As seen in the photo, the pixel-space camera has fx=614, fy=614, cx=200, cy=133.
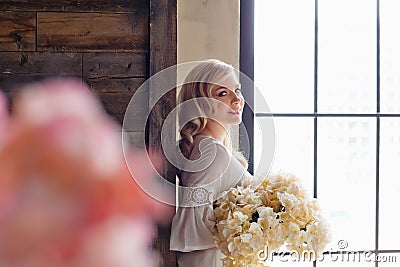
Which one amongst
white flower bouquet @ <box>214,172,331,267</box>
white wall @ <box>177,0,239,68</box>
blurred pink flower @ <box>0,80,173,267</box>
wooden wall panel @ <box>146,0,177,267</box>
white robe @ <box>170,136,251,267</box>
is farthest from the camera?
white wall @ <box>177,0,239,68</box>

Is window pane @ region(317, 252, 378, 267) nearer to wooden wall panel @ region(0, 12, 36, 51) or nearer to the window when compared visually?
the window

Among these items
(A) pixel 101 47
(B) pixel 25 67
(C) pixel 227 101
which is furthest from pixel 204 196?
(B) pixel 25 67

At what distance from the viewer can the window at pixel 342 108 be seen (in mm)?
2355

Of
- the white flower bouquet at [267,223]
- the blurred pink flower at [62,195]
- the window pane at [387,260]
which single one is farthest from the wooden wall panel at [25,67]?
the blurred pink flower at [62,195]

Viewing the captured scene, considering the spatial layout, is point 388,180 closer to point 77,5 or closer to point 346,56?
point 346,56

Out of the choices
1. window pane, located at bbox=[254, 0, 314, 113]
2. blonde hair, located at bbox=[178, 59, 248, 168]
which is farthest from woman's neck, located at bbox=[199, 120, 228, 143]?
window pane, located at bbox=[254, 0, 314, 113]

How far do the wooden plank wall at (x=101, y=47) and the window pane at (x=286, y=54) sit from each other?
576mm

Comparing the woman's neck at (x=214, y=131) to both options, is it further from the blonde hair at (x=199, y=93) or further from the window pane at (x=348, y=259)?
the window pane at (x=348, y=259)

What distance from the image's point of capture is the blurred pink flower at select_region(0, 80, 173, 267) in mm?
148

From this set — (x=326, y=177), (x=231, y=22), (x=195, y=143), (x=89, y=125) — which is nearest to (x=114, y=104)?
(x=195, y=143)

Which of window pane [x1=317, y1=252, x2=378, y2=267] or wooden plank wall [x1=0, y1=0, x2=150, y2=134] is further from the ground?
wooden plank wall [x1=0, y1=0, x2=150, y2=134]

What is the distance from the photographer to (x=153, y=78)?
1851 millimetres

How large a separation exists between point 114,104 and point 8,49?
0.35 meters

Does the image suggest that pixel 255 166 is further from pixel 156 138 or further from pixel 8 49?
pixel 8 49
